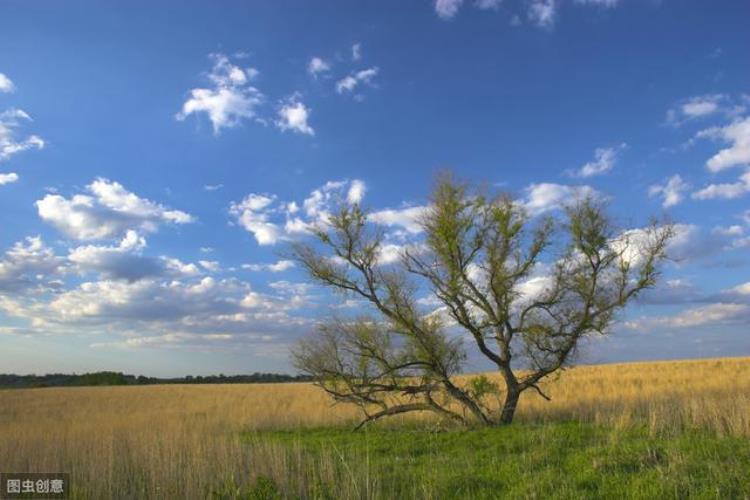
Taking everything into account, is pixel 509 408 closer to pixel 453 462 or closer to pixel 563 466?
pixel 453 462

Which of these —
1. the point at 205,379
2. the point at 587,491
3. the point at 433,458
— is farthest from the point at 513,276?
the point at 205,379

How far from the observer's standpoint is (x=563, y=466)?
1058 cm

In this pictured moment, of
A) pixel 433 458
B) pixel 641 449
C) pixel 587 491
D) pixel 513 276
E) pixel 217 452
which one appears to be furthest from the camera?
pixel 513 276

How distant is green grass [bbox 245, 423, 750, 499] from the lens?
8.59 metres

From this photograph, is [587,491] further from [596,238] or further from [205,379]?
[205,379]

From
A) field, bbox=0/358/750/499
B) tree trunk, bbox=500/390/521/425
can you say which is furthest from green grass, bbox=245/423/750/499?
tree trunk, bbox=500/390/521/425

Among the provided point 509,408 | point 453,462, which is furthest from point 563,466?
point 509,408

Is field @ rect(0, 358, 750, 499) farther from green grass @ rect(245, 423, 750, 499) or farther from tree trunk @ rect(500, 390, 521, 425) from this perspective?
tree trunk @ rect(500, 390, 521, 425)

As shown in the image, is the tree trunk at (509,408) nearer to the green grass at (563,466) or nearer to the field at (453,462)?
the field at (453,462)

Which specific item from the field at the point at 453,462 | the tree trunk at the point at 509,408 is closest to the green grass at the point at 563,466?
the field at the point at 453,462

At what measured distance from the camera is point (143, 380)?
10738 centimetres

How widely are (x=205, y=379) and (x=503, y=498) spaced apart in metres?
110

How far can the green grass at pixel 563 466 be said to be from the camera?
8.59 m

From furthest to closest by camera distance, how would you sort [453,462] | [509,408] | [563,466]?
[509,408] → [453,462] → [563,466]
